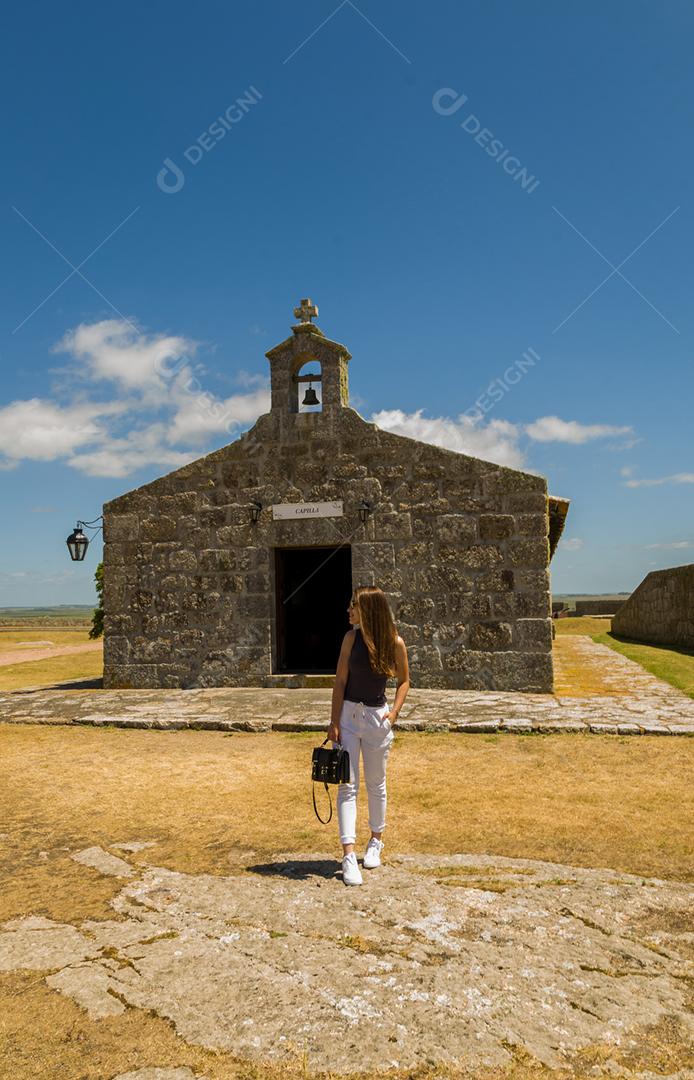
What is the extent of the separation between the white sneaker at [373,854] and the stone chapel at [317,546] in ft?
19.7

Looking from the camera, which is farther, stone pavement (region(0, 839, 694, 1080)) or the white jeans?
the white jeans

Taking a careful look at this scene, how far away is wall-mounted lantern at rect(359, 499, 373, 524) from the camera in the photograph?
10.5m

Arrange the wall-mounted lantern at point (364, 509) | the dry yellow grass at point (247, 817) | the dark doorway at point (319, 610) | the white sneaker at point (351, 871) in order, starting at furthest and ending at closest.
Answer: the dark doorway at point (319, 610) → the wall-mounted lantern at point (364, 509) → the white sneaker at point (351, 871) → the dry yellow grass at point (247, 817)

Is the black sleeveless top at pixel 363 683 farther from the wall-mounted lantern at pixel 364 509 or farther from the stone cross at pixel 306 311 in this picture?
the stone cross at pixel 306 311

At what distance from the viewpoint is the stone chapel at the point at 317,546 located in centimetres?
1006

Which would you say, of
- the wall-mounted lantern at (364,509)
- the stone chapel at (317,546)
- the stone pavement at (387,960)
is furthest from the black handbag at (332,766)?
the wall-mounted lantern at (364,509)

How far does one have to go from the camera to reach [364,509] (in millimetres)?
10547

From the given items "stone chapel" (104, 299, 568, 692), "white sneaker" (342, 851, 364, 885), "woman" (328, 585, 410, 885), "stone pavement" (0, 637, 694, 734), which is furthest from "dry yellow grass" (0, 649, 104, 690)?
"white sneaker" (342, 851, 364, 885)

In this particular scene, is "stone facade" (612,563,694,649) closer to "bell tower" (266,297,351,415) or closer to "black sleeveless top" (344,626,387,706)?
"bell tower" (266,297,351,415)

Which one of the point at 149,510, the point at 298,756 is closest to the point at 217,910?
the point at 298,756

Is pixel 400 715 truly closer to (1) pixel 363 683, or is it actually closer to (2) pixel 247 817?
(2) pixel 247 817

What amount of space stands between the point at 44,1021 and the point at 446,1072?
140 cm

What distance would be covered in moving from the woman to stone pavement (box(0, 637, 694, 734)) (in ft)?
12.3

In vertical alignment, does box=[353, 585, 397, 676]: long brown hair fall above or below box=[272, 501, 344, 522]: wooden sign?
below
